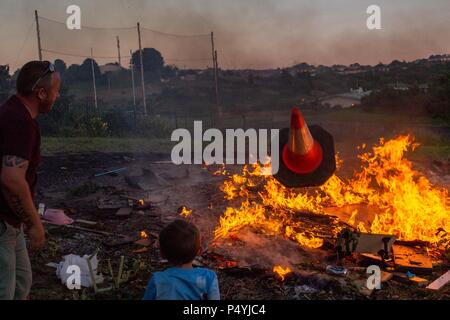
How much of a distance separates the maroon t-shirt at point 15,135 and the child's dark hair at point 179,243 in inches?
47.9

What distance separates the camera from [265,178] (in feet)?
31.1

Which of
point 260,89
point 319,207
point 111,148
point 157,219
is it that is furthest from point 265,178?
point 260,89

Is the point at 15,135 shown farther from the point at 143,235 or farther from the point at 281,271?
the point at 143,235

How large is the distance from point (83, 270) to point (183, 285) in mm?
2782

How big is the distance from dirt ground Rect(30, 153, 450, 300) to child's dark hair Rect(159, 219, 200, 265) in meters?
2.20

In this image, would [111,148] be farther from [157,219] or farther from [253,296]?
[253,296]

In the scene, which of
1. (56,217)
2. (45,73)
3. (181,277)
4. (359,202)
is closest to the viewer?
(181,277)

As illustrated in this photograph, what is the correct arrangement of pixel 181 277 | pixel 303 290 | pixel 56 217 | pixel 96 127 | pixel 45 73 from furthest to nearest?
pixel 96 127 → pixel 56 217 → pixel 303 290 → pixel 45 73 → pixel 181 277

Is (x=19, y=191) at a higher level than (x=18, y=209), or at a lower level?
higher

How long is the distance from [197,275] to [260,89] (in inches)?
2289

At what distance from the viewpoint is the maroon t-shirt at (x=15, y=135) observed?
3.20m

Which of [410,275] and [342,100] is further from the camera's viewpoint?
[342,100]

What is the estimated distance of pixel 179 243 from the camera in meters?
2.97

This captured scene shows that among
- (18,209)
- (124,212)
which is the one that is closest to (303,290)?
(18,209)
